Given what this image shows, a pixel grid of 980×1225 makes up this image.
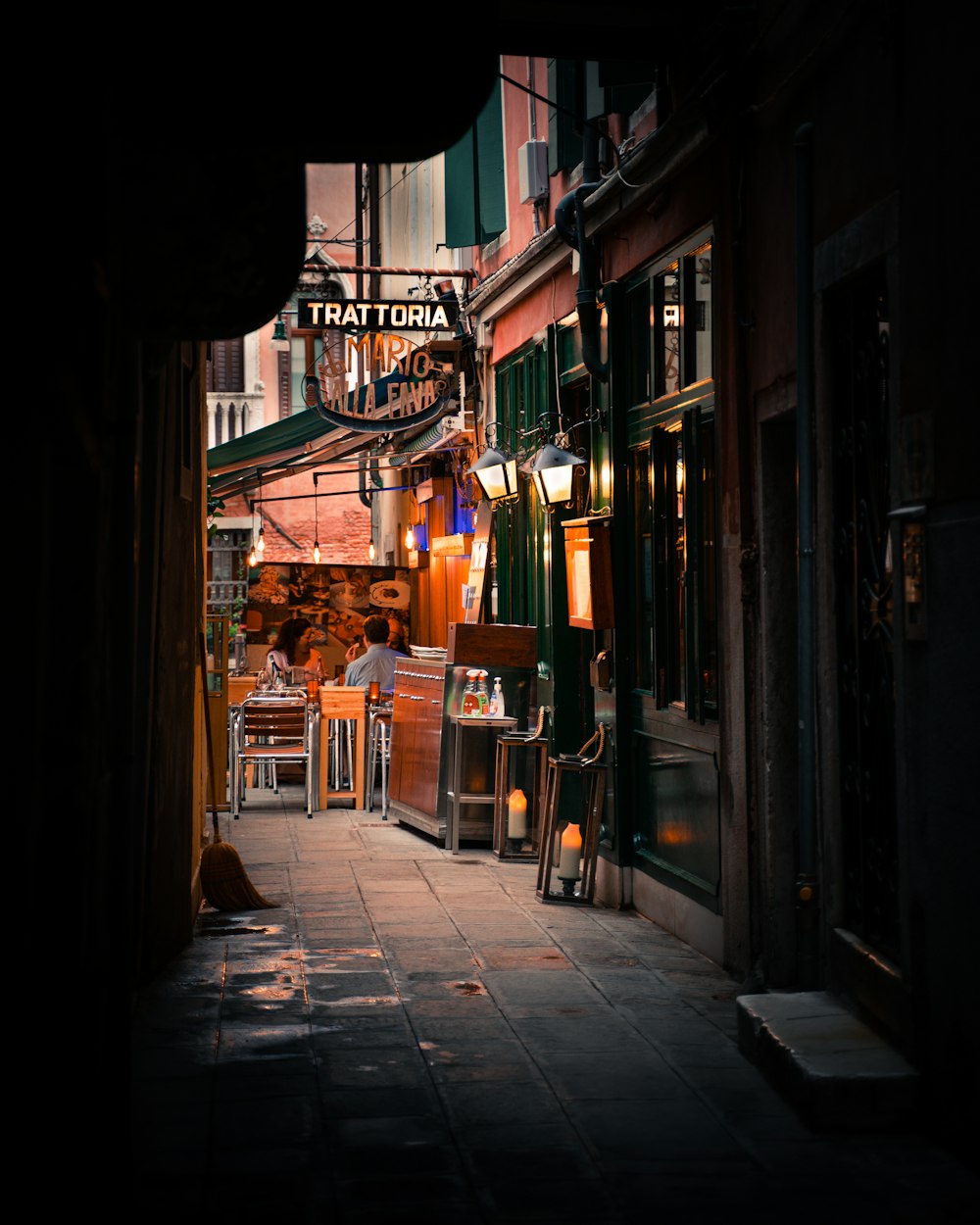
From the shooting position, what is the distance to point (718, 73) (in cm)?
785

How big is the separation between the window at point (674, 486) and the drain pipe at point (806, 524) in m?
1.66

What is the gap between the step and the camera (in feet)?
17.5

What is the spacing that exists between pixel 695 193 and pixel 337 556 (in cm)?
2245

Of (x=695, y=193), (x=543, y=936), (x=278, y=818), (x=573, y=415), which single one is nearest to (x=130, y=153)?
(x=695, y=193)

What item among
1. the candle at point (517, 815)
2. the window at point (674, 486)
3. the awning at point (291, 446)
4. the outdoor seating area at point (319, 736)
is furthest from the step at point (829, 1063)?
the awning at point (291, 446)

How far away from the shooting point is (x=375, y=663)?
51.4ft

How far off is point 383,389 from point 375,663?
8.79ft

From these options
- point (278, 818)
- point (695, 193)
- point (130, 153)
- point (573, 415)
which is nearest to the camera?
point (130, 153)

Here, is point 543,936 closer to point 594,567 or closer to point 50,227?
point 594,567

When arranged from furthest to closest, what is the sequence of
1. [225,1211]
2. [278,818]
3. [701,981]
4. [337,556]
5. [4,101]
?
1. [337,556]
2. [278,818]
3. [701,981]
4. [225,1211]
5. [4,101]

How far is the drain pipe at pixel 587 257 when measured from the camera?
10.3 m

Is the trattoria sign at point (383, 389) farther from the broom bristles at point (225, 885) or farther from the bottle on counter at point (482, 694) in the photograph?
the broom bristles at point (225, 885)

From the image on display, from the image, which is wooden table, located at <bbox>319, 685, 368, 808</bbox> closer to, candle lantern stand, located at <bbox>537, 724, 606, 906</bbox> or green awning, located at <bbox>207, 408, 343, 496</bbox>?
green awning, located at <bbox>207, 408, 343, 496</bbox>

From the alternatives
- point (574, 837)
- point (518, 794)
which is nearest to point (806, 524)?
point (574, 837)
